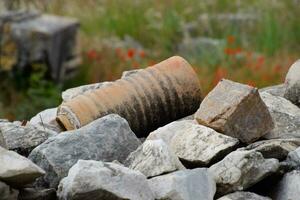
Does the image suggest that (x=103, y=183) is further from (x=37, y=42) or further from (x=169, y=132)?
(x=37, y=42)

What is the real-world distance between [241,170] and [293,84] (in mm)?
1030

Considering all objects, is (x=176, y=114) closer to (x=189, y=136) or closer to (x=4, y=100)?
(x=189, y=136)

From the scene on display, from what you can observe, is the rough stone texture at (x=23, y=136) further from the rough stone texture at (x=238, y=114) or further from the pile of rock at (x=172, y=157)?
the rough stone texture at (x=238, y=114)

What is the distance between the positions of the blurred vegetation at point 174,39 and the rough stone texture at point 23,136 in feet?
14.3

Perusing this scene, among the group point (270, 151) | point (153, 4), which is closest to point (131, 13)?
point (153, 4)

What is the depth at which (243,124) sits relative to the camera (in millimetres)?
3641

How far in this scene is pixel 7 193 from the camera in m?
3.02

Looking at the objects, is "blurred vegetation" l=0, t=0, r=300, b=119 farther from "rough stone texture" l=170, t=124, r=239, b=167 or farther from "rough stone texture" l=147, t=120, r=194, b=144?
"rough stone texture" l=170, t=124, r=239, b=167

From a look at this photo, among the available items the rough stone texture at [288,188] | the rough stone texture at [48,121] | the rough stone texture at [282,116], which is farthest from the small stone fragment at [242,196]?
the rough stone texture at [48,121]

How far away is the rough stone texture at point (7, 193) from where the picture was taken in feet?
9.82

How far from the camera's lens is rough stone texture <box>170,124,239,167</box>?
339cm

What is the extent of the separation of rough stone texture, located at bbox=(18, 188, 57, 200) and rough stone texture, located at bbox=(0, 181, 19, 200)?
0.21ft

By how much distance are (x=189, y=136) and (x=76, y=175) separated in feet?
2.18

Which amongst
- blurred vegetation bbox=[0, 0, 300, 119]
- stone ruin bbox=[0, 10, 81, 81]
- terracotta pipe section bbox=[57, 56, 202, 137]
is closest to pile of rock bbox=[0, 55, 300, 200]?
terracotta pipe section bbox=[57, 56, 202, 137]
